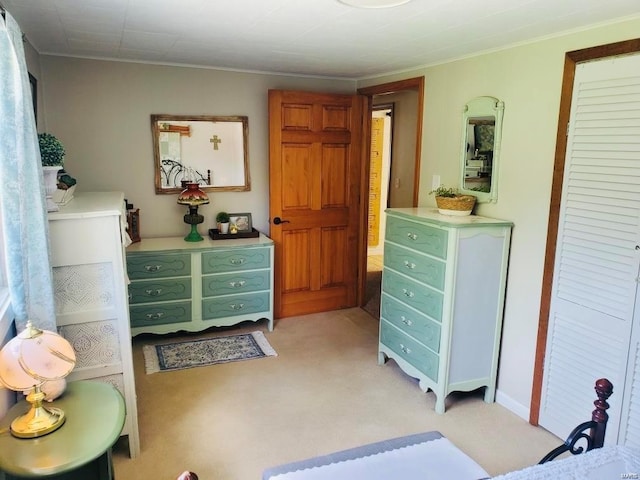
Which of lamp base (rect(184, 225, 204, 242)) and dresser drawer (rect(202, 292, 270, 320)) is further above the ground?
lamp base (rect(184, 225, 204, 242))

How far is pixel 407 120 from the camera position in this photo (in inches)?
210

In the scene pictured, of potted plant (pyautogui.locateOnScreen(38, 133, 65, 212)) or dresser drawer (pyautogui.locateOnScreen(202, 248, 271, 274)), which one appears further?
dresser drawer (pyautogui.locateOnScreen(202, 248, 271, 274))

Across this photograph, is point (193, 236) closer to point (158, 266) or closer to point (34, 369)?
point (158, 266)

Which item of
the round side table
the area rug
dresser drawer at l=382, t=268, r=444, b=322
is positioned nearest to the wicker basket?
dresser drawer at l=382, t=268, r=444, b=322

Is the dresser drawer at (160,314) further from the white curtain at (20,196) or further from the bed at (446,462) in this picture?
the bed at (446,462)

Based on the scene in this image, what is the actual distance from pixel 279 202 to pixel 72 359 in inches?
106

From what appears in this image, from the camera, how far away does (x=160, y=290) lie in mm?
3729

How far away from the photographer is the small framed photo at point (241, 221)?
4297mm

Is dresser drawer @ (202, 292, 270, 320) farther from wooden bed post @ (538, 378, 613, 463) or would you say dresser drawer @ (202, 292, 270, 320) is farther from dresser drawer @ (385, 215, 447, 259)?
wooden bed post @ (538, 378, 613, 463)

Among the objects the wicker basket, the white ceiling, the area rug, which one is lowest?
the area rug

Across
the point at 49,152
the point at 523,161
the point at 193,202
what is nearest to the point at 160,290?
the point at 193,202

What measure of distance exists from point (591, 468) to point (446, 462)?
54 cm

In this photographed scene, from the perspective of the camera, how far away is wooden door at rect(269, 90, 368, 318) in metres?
4.12

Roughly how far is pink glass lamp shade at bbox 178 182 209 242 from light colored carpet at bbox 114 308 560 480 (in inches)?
40.3
